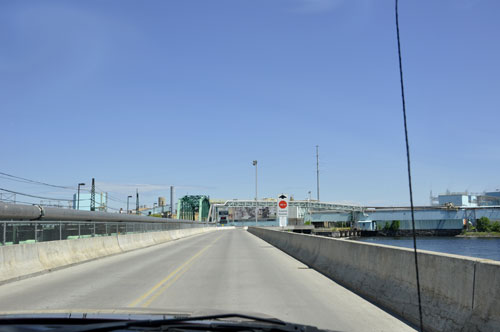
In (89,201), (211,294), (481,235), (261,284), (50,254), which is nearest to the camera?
(211,294)

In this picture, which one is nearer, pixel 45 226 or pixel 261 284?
pixel 261 284

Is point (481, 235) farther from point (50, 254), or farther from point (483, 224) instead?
point (50, 254)

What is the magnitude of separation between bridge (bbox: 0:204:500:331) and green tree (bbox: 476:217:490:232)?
4316 inches

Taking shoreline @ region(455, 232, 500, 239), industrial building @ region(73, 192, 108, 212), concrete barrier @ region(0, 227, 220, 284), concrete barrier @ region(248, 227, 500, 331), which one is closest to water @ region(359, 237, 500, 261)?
shoreline @ region(455, 232, 500, 239)

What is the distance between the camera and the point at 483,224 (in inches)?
4636

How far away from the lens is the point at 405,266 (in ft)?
27.4

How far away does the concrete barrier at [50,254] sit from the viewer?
13797 millimetres

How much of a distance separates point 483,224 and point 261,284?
395ft

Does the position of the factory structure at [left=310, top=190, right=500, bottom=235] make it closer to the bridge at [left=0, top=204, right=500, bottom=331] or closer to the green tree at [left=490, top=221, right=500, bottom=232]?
the green tree at [left=490, top=221, right=500, bottom=232]

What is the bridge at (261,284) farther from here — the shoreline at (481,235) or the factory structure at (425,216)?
the shoreline at (481,235)

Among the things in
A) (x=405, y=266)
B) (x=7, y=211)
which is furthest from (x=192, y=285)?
(x=7, y=211)

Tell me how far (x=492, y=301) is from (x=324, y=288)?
20.6ft

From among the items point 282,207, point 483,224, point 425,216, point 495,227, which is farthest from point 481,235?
point 282,207

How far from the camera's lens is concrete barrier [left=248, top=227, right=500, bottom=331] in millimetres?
5691
